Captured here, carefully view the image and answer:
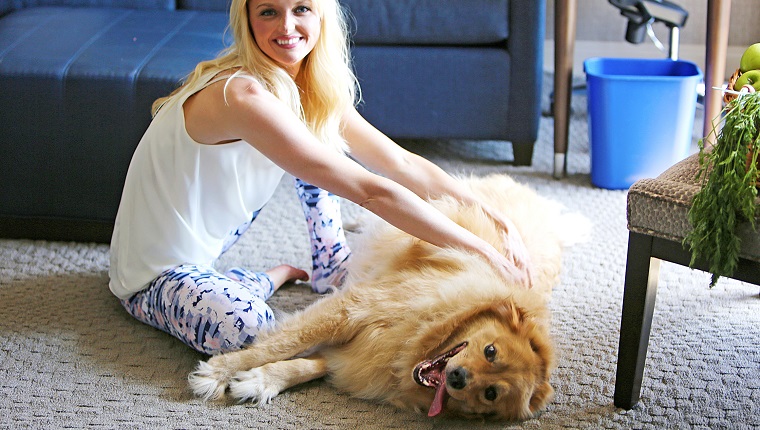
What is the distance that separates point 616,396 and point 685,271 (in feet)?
2.37

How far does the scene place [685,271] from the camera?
2098mm

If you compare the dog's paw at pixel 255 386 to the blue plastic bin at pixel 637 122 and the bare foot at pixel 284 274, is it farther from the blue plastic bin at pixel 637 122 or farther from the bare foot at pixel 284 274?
the blue plastic bin at pixel 637 122

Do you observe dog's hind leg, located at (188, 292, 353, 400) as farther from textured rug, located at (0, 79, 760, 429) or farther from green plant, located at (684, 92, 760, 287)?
green plant, located at (684, 92, 760, 287)

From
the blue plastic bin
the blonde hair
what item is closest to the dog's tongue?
the blonde hair

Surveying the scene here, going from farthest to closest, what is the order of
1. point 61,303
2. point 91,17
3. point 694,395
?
point 91,17
point 61,303
point 694,395

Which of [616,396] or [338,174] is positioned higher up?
[338,174]

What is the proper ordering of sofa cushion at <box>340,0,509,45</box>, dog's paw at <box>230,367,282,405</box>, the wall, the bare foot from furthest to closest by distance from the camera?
the wall, sofa cushion at <box>340,0,509,45</box>, the bare foot, dog's paw at <box>230,367,282,405</box>

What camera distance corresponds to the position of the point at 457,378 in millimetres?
1360

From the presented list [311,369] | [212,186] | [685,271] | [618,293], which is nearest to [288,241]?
[212,186]

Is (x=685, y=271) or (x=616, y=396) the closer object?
(x=616, y=396)

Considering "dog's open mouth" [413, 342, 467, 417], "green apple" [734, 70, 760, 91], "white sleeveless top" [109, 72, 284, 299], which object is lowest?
"dog's open mouth" [413, 342, 467, 417]

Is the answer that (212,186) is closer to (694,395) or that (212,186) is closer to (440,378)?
(440,378)

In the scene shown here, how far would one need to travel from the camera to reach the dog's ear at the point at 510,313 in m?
1.44

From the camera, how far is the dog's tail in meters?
2.12
